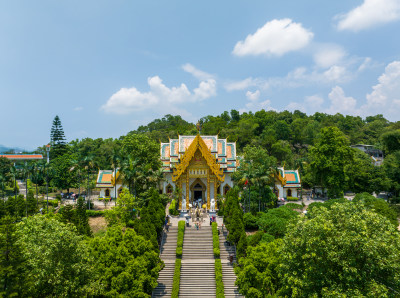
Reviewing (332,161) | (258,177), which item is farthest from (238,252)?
(332,161)

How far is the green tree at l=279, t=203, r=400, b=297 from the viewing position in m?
11.7

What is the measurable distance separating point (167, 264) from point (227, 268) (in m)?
4.97

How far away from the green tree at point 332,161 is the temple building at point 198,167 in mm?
11608

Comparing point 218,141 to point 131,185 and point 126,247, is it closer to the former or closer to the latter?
point 131,185

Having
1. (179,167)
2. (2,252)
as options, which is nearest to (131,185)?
(179,167)

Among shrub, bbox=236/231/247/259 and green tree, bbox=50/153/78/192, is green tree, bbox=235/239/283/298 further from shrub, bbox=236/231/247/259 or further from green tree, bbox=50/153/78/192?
green tree, bbox=50/153/78/192

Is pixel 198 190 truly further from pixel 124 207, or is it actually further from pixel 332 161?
pixel 332 161

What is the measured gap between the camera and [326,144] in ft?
128

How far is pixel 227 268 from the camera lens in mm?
23328

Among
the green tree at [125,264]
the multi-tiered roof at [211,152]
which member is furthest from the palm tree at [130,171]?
the green tree at [125,264]

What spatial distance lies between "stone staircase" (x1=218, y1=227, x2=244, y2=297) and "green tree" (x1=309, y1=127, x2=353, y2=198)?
18527 mm

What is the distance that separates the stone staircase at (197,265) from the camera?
21328 millimetres

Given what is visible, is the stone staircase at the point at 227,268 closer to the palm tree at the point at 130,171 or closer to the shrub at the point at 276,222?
the shrub at the point at 276,222

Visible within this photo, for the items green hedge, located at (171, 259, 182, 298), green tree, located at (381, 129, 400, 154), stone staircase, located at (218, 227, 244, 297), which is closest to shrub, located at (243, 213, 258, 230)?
stone staircase, located at (218, 227, 244, 297)
